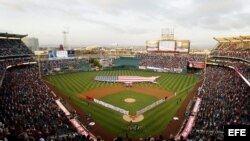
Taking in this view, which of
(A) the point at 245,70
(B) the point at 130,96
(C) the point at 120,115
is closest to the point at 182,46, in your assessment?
(A) the point at 245,70

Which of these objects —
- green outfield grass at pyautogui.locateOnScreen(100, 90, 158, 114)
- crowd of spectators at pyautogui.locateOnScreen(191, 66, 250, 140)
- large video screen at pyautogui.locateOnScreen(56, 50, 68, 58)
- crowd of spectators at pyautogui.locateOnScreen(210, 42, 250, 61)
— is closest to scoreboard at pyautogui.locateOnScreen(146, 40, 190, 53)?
crowd of spectators at pyautogui.locateOnScreen(210, 42, 250, 61)

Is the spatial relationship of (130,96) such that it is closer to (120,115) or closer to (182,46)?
(120,115)

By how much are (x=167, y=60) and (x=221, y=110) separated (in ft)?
162

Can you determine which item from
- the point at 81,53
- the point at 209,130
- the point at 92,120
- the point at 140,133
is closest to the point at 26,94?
the point at 92,120

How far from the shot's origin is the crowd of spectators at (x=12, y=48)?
2136 inches

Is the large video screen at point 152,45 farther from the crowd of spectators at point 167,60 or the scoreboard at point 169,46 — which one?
the crowd of spectators at point 167,60

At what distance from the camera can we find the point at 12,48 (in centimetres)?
5838

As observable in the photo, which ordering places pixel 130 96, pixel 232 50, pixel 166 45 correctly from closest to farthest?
pixel 130 96 → pixel 232 50 → pixel 166 45

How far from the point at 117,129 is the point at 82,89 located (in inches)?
864

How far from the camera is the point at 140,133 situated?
25.8 m

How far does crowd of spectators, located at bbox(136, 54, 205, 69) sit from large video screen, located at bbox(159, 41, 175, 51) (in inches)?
150

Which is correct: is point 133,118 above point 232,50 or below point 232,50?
Answer: below

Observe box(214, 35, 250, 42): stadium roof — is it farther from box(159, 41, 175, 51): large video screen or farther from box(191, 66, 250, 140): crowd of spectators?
Answer: box(191, 66, 250, 140): crowd of spectators

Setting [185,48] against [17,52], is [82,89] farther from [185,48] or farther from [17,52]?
[185,48]
